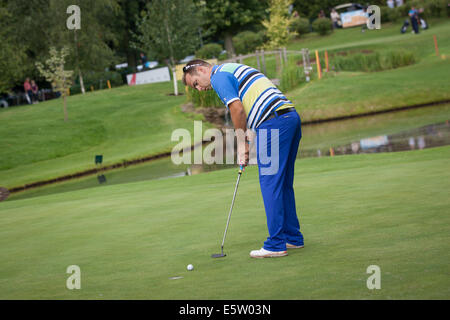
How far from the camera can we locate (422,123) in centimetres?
2361

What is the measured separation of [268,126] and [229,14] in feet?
177

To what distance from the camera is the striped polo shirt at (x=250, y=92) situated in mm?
5648

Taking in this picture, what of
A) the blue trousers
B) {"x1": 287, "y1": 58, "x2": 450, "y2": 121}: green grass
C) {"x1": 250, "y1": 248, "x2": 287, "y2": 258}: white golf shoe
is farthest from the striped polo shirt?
{"x1": 287, "y1": 58, "x2": 450, "y2": 121}: green grass

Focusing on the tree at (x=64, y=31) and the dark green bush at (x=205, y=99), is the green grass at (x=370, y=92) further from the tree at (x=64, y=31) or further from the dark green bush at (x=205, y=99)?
the tree at (x=64, y=31)

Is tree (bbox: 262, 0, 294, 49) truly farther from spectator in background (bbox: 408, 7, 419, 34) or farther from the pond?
the pond

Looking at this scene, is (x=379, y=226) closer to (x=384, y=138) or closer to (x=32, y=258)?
(x=32, y=258)

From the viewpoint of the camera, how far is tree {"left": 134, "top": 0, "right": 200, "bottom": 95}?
39.6 metres

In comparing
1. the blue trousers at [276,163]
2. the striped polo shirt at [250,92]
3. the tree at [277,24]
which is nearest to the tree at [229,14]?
the tree at [277,24]

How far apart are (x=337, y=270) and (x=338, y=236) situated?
4.64 ft

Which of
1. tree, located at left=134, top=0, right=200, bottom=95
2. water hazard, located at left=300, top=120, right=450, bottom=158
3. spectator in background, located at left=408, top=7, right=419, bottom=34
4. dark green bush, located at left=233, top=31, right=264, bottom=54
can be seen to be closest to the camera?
water hazard, located at left=300, top=120, right=450, bottom=158

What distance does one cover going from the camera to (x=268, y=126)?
5656 millimetres

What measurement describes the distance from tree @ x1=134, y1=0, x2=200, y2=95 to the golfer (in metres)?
34.9

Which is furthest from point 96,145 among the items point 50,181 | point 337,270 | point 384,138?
point 337,270
